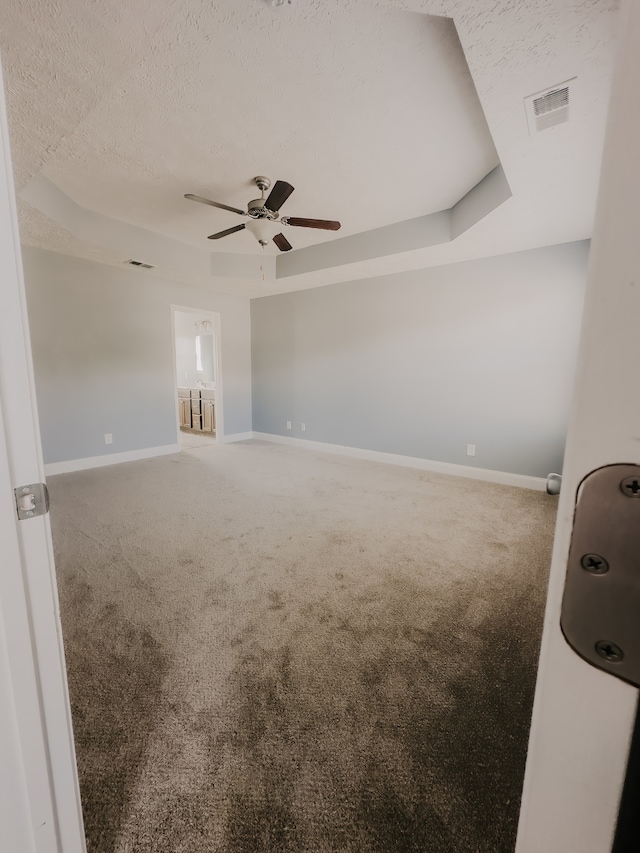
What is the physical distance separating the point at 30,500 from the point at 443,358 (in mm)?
3935

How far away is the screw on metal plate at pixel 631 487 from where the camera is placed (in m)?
0.21

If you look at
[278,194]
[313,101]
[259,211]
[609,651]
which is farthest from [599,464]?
[259,211]

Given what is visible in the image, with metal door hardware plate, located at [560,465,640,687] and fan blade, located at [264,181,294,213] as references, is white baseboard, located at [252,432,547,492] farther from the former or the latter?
metal door hardware plate, located at [560,465,640,687]

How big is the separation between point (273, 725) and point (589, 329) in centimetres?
140

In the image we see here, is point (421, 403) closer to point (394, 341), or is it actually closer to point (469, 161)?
point (394, 341)

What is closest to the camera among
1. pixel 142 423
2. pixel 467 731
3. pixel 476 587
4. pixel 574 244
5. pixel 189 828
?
pixel 189 828

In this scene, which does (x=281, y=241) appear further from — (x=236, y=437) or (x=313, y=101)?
(x=236, y=437)

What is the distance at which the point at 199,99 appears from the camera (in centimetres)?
188

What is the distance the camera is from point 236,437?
559 centimetres

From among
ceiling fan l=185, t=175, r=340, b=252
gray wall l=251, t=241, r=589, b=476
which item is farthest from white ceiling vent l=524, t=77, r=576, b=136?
gray wall l=251, t=241, r=589, b=476

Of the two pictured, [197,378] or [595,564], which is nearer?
[595,564]

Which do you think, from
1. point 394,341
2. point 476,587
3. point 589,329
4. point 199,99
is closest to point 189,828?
point 589,329

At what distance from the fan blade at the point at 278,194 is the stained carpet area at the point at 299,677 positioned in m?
2.37

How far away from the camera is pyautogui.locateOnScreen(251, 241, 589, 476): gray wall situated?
10.8 ft
